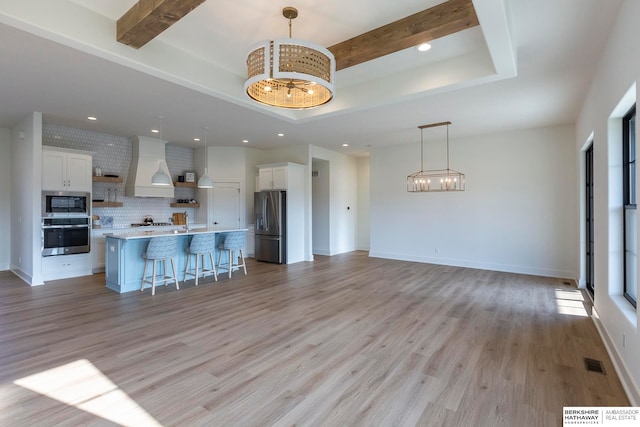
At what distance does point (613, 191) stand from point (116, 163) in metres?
8.56

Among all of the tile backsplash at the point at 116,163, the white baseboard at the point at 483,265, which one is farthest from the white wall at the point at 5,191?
the white baseboard at the point at 483,265

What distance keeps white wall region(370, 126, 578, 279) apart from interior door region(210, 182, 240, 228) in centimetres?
385

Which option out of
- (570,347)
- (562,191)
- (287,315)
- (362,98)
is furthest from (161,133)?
(562,191)

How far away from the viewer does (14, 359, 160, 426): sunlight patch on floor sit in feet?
6.53

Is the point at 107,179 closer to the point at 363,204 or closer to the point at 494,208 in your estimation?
the point at 363,204

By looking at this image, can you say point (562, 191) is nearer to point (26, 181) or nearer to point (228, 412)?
point (228, 412)

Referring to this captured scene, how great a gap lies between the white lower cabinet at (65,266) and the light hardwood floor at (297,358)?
0.61 m

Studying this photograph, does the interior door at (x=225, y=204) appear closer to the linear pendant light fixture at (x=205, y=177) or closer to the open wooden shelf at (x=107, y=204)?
the linear pendant light fixture at (x=205, y=177)

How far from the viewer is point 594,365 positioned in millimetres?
2635

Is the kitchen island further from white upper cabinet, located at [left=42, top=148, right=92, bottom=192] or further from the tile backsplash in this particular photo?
the tile backsplash

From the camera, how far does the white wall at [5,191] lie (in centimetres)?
625

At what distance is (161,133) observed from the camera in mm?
6590

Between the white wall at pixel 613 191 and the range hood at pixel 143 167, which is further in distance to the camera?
the range hood at pixel 143 167

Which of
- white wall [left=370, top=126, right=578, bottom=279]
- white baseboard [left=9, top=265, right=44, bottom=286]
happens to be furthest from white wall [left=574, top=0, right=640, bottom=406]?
white baseboard [left=9, top=265, right=44, bottom=286]
